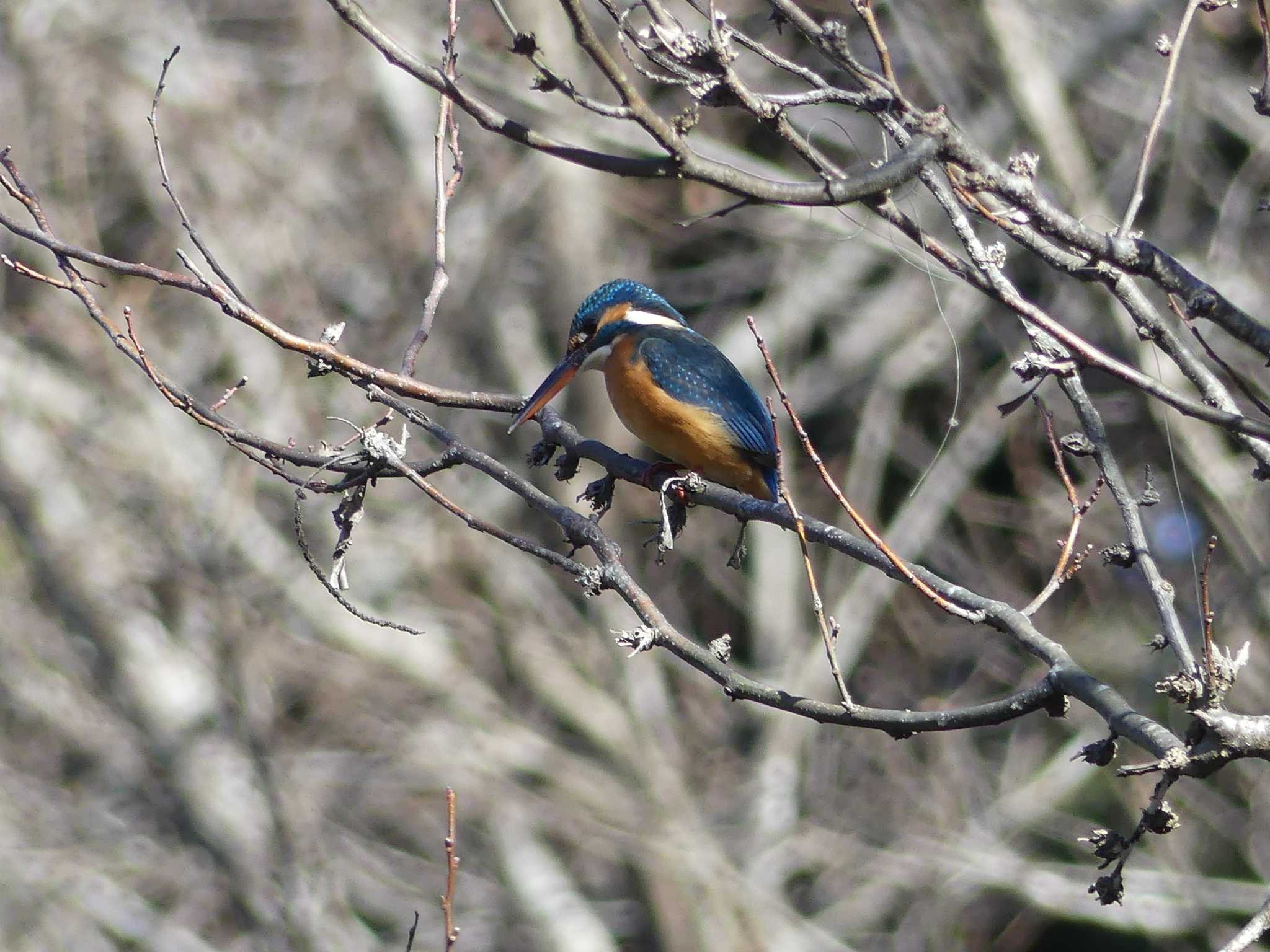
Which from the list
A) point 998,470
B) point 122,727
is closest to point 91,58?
point 122,727

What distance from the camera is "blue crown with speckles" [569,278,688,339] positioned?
3.81 m

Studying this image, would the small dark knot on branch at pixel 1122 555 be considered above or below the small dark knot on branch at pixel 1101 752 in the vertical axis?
above

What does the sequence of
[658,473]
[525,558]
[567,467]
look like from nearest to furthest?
[567,467], [658,473], [525,558]

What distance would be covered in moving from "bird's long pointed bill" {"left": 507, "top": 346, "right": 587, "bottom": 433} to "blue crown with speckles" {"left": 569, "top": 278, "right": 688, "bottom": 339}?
0.08m

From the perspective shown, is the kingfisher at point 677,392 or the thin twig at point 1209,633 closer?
the thin twig at point 1209,633

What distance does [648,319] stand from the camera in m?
3.96

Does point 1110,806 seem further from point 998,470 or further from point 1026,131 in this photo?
point 1026,131

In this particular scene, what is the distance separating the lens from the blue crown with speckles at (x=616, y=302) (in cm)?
381

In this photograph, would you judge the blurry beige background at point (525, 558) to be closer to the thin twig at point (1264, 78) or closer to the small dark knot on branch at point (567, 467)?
the small dark knot on branch at point (567, 467)

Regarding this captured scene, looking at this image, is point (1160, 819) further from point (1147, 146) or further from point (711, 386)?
point (711, 386)

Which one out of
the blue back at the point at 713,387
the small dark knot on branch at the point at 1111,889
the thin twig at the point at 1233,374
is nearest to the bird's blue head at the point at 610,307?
the blue back at the point at 713,387

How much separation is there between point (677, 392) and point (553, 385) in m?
0.36

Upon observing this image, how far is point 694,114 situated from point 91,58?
7.14 meters

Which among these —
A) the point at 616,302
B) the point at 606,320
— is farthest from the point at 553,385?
the point at 616,302
